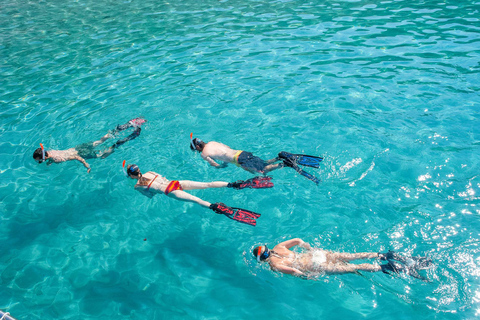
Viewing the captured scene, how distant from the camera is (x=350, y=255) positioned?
18.1 ft

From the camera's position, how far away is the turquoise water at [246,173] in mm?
5461

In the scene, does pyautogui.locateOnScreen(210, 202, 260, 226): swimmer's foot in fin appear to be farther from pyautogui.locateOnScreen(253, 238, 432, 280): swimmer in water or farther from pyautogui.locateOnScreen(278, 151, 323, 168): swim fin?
pyautogui.locateOnScreen(278, 151, 323, 168): swim fin

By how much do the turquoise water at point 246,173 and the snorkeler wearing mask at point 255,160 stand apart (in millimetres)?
274

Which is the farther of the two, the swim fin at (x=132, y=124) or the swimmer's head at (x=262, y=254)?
the swim fin at (x=132, y=124)

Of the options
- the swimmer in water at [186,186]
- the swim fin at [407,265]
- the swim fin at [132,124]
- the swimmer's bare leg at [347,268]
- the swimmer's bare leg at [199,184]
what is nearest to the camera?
the swim fin at [407,265]

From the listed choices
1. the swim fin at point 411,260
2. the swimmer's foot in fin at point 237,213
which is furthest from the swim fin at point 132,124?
the swim fin at point 411,260

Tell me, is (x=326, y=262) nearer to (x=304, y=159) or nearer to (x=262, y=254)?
(x=262, y=254)

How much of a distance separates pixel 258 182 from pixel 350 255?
2180mm

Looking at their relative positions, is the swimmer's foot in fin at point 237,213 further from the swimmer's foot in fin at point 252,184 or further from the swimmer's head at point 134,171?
the swimmer's head at point 134,171

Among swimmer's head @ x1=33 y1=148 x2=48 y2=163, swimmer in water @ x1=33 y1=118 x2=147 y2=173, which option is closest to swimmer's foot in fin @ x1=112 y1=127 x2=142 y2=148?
swimmer in water @ x1=33 y1=118 x2=147 y2=173

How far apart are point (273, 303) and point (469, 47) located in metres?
10.8

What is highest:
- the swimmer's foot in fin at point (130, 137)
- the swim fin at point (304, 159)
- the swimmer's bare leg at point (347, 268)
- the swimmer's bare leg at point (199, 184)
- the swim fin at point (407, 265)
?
the swimmer's foot in fin at point (130, 137)

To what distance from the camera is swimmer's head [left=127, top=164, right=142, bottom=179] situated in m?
7.11

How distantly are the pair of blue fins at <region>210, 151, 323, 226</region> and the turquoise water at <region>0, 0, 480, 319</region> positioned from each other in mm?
270
